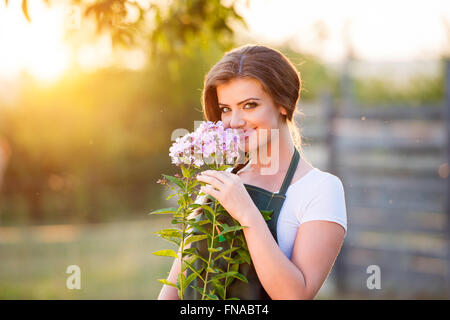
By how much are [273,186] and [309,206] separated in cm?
22

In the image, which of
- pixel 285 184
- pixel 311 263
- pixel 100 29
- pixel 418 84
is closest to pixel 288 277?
pixel 311 263

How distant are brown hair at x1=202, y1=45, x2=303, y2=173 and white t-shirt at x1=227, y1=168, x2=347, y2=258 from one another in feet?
1.12

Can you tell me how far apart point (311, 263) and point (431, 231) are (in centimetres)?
422

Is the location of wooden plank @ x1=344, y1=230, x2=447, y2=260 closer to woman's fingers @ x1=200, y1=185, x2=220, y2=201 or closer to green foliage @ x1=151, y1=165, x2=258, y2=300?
green foliage @ x1=151, y1=165, x2=258, y2=300

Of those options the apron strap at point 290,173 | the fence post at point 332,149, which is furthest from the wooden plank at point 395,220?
the apron strap at point 290,173

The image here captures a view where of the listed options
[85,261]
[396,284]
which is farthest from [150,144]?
[396,284]

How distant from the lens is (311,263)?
1727mm

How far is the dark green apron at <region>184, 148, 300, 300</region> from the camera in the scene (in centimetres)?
181

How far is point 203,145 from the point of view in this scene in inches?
63.4

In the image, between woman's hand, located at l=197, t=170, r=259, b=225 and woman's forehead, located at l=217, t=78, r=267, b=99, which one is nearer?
woman's hand, located at l=197, t=170, r=259, b=225

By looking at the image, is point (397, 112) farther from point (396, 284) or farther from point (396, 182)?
point (396, 284)

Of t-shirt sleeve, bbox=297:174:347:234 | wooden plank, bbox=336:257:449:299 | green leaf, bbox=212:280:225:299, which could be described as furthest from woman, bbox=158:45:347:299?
wooden plank, bbox=336:257:449:299

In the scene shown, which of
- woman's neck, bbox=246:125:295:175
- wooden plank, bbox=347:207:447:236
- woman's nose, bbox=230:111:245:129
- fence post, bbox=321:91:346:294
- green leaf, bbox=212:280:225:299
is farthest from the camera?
fence post, bbox=321:91:346:294
